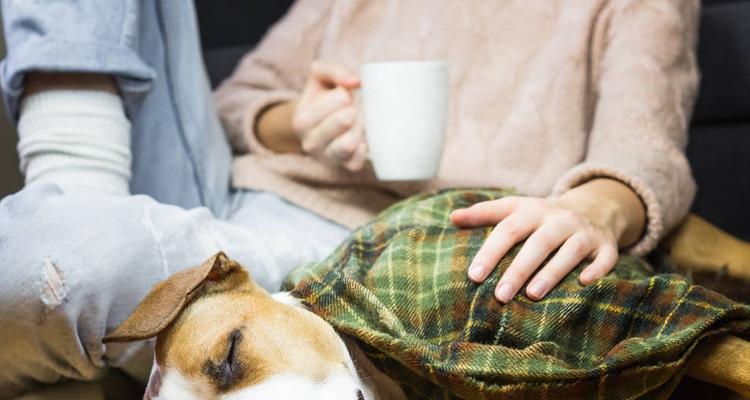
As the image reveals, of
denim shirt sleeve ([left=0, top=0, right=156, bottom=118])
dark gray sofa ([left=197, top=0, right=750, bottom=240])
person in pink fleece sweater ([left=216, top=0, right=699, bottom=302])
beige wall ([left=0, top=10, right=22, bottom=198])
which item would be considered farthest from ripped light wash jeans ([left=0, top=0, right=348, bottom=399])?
dark gray sofa ([left=197, top=0, right=750, bottom=240])

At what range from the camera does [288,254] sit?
1.15 meters

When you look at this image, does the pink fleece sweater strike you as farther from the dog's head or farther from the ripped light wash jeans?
the dog's head

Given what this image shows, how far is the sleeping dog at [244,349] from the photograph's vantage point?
0.80 metres

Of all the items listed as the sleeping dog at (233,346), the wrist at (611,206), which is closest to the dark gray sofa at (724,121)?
the wrist at (611,206)

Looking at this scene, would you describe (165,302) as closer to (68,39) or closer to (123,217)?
(123,217)

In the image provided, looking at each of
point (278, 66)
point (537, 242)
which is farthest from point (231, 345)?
point (278, 66)

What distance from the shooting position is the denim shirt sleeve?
104 cm

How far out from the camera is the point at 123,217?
3.07 feet

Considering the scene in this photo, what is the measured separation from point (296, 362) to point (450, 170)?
642mm

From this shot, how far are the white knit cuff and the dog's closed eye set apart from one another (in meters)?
0.35

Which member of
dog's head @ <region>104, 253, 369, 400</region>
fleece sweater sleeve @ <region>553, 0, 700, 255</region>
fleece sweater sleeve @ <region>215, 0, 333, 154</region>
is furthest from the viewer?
fleece sweater sleeve @ <region>215, 0, 333, 154</region>

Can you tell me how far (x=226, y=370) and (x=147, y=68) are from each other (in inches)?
19.4

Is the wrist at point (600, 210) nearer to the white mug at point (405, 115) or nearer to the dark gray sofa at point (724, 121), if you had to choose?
the white mug at point (405, 115)

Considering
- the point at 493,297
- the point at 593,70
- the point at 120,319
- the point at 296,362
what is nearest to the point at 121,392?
the point at 120,319
